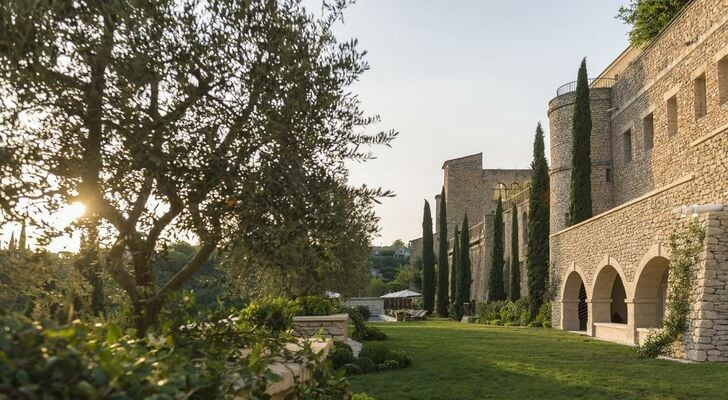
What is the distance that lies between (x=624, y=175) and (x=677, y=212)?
1101cm

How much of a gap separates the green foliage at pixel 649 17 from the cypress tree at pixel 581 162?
7.90 feet

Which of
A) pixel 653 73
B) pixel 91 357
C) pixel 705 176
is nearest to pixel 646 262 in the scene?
pixel 705 176

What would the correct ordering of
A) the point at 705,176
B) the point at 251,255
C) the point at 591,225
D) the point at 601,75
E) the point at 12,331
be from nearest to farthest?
the point at 12,331 < the point at 251,255 < the point at 705,176 < the point at 591,225 < the point at 601,75

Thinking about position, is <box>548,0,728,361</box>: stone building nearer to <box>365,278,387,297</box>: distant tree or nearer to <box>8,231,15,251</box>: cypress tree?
<box>8,231,15,251</box>: cypress tree

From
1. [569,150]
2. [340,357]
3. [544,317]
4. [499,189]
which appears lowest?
[544,317]

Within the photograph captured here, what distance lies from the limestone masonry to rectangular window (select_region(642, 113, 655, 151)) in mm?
36

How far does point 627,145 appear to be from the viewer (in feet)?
81.0

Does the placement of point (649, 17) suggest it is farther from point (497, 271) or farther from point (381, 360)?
point (381, 360)

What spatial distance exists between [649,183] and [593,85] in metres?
8.31

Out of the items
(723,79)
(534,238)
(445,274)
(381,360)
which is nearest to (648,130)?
(723,79)

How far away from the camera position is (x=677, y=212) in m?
14.1

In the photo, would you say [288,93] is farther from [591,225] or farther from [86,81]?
[591,225]

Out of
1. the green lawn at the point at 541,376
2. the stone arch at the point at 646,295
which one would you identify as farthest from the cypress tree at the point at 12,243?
the stone arch at the point at 646,295

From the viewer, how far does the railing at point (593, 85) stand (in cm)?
2755
